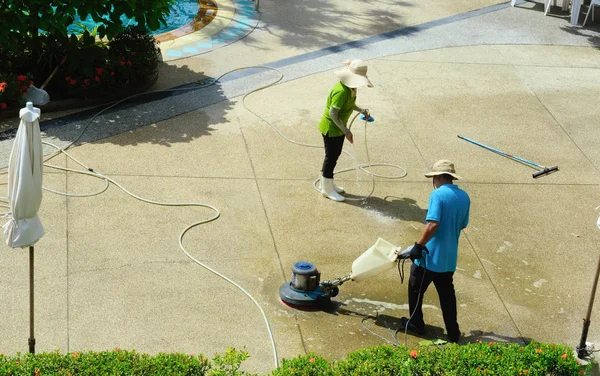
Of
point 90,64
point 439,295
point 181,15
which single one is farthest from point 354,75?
point 181,15

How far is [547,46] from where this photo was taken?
14523mm

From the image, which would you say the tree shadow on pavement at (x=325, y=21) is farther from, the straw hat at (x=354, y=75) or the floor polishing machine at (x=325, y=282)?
the floor polishing machine at (x=325, y=282)

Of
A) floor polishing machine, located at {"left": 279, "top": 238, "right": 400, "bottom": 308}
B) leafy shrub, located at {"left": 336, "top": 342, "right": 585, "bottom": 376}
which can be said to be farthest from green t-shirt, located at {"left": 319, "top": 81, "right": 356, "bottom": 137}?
leafy shrub, located at {"left": 336, "top": 342, "right": 585, "bottom": 376}

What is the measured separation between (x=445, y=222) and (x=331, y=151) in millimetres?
2632

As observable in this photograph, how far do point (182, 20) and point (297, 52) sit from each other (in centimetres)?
273

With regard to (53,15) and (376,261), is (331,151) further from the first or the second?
(53,15)

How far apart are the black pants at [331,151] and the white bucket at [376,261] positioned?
2.12 metres

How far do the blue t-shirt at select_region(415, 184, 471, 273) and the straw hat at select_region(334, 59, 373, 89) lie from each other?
224cm

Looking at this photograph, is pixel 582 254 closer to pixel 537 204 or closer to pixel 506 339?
pixel 537 204

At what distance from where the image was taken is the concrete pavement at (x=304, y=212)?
291 inches

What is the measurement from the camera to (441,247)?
23.0ft

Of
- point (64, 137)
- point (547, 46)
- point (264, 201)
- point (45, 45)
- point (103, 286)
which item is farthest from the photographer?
point (547, 46)

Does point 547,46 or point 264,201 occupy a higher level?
point 547,46

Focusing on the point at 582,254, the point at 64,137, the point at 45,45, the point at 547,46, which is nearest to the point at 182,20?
the point at 45,45
